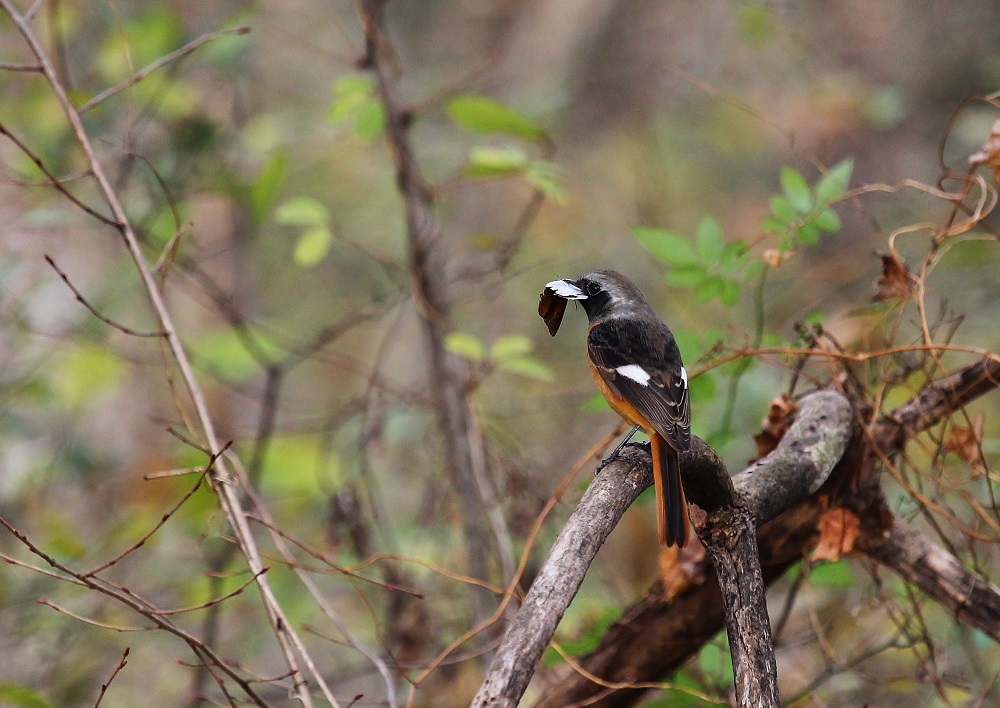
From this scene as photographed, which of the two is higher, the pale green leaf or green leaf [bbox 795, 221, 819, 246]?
the pale green leaf

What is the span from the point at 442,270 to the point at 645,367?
1.51m

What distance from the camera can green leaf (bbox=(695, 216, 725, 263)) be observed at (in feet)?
8.98

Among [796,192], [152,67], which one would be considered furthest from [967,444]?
[152,67]

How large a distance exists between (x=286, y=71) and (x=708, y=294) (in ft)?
22.2

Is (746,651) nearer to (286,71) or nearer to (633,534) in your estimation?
(633,534)

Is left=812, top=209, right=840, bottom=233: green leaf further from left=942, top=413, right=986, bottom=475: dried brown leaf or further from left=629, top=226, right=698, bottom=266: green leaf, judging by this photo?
left=942, top=413, right=986, bottom=475: dried brown leaf

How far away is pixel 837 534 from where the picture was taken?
2422 millimetres

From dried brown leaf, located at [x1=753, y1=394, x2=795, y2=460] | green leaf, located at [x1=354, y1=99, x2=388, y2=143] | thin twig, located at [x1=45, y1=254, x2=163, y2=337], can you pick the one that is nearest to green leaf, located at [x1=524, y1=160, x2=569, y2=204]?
green leaf, located at [x1=354, y1=99, x2=388, y2=143]

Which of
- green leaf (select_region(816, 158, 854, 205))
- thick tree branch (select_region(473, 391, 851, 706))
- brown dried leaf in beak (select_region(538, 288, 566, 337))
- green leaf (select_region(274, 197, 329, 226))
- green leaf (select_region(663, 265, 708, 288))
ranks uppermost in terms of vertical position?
green leaf (select_region(274, 197, 329, 226))

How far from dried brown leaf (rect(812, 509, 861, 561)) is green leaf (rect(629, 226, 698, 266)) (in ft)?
2.65

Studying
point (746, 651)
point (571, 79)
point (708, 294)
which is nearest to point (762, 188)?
point (571, 79)

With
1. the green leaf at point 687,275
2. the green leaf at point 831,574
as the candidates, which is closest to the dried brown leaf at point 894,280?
the green leaf at point 687,275

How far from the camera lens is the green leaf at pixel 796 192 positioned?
2664mm

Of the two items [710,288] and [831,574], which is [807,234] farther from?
[831,574]
